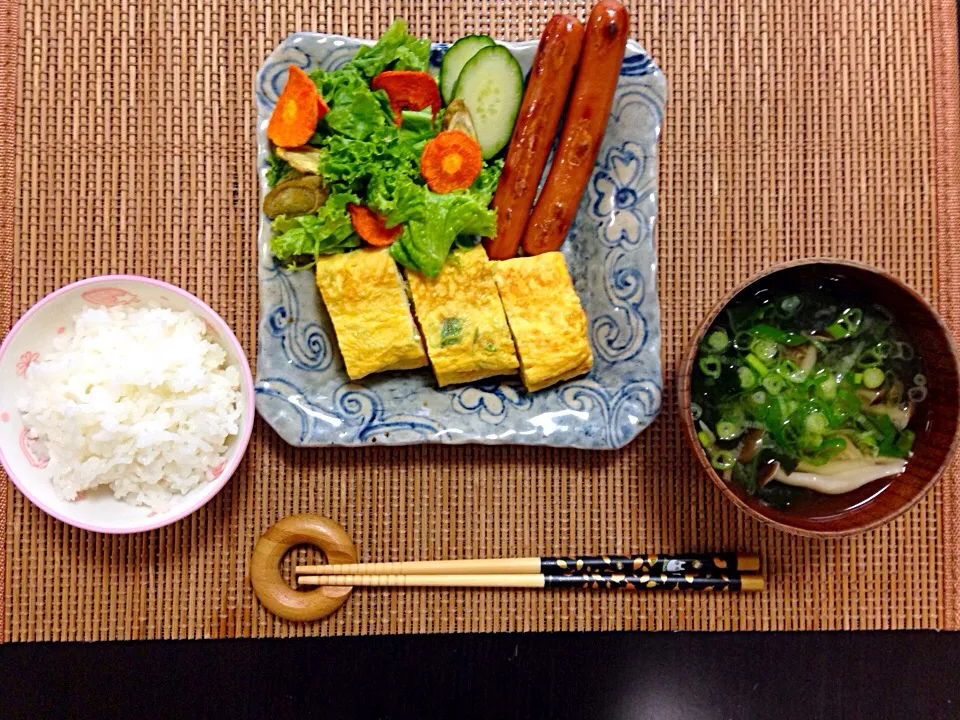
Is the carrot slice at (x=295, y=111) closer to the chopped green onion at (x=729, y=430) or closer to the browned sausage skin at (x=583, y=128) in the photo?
the browned sausage skin at (x=583, y=128)

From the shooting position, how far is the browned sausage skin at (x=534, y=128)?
2164mm

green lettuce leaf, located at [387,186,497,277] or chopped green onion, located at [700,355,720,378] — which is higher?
green lettuce leaf, located at [387,186,497,277]

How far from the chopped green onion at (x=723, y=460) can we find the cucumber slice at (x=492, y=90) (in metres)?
1.29

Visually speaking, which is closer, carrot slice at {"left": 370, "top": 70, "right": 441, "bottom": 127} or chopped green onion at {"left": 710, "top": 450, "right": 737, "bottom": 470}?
chopped green onion at {"left": 710, "top": 450, "right": 737, "bottom": 470}

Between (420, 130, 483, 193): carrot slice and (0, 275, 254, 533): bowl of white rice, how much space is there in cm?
85

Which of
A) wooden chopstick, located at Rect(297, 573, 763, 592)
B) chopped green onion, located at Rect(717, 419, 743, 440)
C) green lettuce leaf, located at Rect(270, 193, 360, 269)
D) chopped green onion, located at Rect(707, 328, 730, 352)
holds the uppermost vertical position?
green lettuce leaf, located at Rect(270, 193, 360, 269)

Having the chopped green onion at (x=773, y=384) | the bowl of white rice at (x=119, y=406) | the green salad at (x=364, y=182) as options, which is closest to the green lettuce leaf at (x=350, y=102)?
the green salad at (x=364, y=182)

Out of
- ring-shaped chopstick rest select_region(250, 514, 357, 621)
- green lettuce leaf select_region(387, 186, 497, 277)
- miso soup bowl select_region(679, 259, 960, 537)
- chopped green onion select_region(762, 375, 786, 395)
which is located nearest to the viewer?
miso soup bowl select_region(679, 259, 960, 537)

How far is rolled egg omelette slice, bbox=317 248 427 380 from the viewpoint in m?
2.16

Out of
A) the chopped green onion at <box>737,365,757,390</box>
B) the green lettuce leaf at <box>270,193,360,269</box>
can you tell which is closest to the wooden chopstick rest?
the chopped green onion at <box>737,365,757,390</box>

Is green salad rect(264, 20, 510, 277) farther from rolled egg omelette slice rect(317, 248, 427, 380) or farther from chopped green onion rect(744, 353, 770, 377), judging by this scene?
chopped green onion rect(744, 353, 770, 377)

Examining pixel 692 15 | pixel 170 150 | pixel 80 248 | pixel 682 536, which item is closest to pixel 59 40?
pixel 170 150

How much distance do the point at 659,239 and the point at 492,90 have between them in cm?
80

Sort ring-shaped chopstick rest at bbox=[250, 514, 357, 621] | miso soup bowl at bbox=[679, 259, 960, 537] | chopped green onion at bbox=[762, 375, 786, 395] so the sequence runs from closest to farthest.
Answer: miso soup bowl at bbox=[679, 259, 960, 537]
chopped green onion at bbox=[762, 375, 786, 395]
ring-shaped chopstick rest at bbox=[250, 514, 357, 621]
